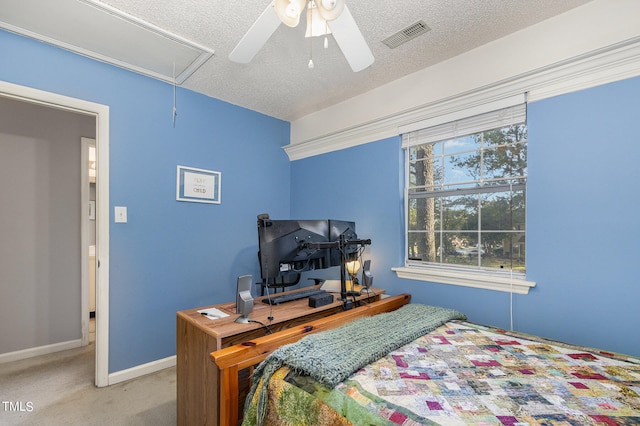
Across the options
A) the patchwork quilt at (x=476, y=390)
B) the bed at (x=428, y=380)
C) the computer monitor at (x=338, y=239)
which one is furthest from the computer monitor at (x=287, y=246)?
the patchwork quilt at (x=476, y=390)

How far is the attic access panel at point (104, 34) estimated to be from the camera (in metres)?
1.77

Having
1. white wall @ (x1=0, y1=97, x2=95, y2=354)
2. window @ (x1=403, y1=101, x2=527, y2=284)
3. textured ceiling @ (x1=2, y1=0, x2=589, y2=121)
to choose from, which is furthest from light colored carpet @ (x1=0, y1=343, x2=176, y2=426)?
textured ceiling @ (x1=2, y1=0, x2=589, y2=121)

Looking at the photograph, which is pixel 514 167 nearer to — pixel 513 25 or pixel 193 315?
pixel 513 25

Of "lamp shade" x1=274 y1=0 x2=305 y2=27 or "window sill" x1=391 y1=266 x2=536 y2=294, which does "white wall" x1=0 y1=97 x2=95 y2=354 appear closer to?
"lamp shade" x1=274 y1=0 x2=305 y2=27

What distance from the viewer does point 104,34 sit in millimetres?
2014

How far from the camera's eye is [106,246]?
7.52 ft

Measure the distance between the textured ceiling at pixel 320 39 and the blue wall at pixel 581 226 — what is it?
63 centimetres

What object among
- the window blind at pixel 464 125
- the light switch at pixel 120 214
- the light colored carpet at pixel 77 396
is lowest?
the light colored carpet at pixel 77 396

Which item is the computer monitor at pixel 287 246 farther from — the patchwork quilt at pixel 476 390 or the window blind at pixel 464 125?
the window blind at pixel 464 125

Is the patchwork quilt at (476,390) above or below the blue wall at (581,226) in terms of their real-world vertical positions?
below

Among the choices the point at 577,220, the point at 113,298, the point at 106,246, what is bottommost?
the point at 113,298

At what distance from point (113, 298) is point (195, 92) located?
1953 mm

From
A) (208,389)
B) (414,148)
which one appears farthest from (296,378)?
(414,148)

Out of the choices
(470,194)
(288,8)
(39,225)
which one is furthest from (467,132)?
(39,225)
